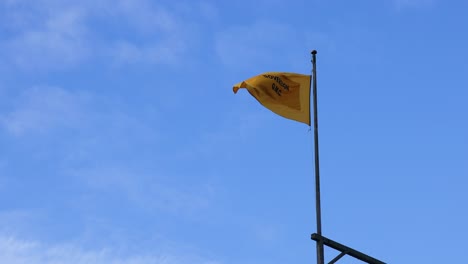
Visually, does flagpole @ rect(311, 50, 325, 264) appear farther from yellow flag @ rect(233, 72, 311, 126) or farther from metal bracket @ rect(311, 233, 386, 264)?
yellow flag @ rect(233, 72, 311, 126)

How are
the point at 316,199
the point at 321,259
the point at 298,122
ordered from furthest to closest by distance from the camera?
the point at 298,122 < the point at 316,199 < the point at 321,259

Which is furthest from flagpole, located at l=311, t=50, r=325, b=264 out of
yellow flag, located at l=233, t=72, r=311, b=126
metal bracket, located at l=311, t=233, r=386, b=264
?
yellow flag, located at l=233, t=72, r=311, b=126

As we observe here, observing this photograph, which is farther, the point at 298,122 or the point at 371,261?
the point at 298,122

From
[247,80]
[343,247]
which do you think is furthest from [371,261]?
[247,80]

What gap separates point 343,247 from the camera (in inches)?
754

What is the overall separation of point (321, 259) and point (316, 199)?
170 cm

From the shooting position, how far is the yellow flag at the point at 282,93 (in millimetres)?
21547

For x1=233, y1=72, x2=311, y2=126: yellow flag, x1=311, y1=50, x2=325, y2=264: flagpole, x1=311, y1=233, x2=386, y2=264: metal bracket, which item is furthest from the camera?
x1=233, y1=72, x2=311, y2=126: yellow flag

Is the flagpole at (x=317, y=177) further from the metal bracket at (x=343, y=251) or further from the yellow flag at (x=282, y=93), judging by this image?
the yellow flag at (x=282, y=93)

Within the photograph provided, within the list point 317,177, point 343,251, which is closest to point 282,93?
point 317,177

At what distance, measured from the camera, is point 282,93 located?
2181cm

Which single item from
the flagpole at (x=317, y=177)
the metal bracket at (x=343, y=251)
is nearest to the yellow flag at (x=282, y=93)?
the flagpole at (x=317, y=177)

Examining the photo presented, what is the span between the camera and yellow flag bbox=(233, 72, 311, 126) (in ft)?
70.7

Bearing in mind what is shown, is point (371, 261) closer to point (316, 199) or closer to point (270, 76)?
point (316, 199)
